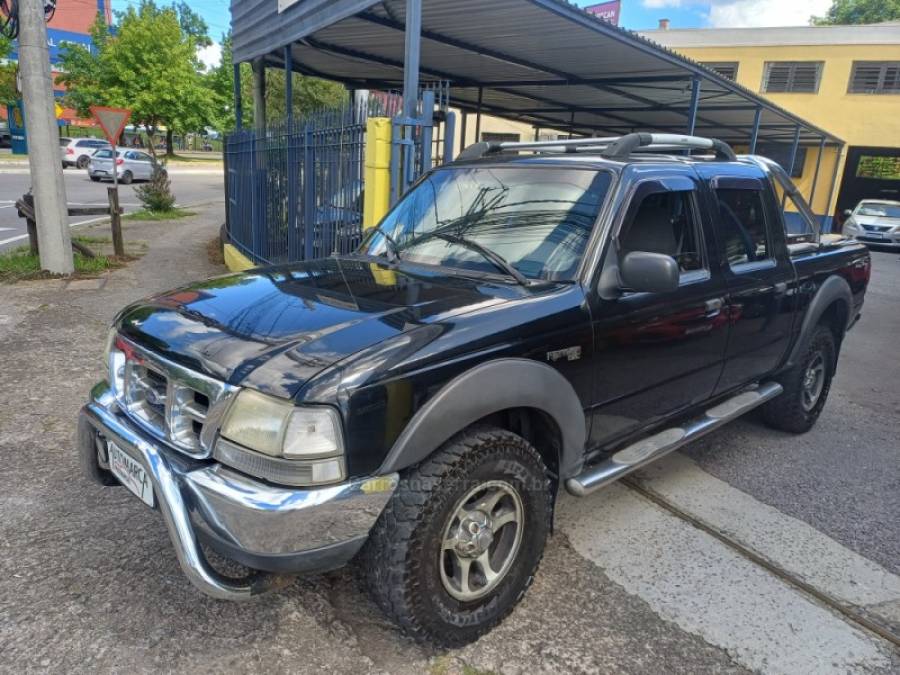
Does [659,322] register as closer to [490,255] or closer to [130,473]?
[490,255]

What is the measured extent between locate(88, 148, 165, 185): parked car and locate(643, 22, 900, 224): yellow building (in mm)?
22603

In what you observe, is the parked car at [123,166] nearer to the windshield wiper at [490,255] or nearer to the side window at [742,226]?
the windshield wiper at [490,255]

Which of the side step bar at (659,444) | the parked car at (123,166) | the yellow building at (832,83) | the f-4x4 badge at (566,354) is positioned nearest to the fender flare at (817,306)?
the side step bar at (659,444)

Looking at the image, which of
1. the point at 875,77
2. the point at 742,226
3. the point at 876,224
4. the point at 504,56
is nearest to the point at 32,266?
the point at 504,56

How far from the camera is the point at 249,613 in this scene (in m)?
2.64

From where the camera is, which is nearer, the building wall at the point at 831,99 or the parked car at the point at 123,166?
the building wall at the point at 831,99

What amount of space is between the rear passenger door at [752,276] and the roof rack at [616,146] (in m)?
0.27

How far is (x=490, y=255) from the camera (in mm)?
3037

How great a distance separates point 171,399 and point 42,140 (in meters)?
7.89

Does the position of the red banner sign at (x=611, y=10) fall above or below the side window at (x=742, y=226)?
above

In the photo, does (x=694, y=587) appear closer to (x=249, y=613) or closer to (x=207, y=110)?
(x=249, y=613)

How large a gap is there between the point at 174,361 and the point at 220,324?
0.22m

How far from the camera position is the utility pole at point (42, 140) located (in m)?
8.07

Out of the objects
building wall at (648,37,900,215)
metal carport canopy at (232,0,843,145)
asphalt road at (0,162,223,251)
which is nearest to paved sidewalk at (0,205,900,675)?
metal carport canopy at (232,0,843,145)
